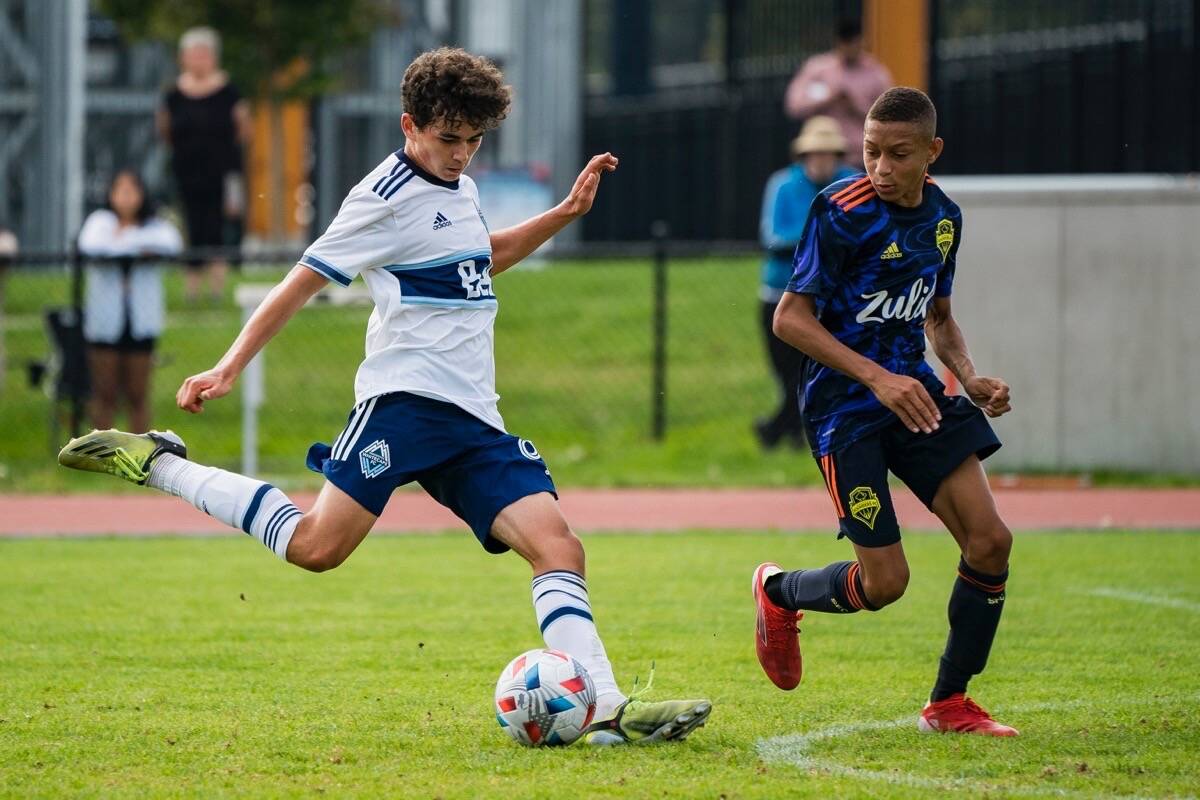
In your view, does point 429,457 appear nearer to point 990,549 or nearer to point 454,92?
point 454,92

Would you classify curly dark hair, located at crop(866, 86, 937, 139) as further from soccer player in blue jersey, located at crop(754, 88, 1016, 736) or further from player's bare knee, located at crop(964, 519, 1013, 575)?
player's bare knee, located at crop(964, 519, 1013, 575)

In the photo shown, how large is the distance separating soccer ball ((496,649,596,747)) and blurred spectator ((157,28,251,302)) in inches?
469

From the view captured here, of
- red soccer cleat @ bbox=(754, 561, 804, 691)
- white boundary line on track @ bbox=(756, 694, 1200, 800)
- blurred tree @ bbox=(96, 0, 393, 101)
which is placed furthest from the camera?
blurred tree @ bbox=(96, 0, 393, 101)

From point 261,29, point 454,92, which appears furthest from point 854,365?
point 261,29

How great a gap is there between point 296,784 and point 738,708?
5.66ft

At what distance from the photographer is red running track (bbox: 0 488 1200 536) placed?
11.3 metres

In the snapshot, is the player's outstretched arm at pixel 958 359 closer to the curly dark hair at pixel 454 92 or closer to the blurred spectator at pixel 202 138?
the curly dark hair at pixel 454 92

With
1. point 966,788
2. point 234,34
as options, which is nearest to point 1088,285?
point 966,788

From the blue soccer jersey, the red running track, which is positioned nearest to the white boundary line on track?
the blue soccer jersey

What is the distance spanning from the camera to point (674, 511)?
39.6ft

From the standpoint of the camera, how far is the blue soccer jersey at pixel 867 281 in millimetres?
5762

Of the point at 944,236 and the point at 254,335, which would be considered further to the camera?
the point at 944,236

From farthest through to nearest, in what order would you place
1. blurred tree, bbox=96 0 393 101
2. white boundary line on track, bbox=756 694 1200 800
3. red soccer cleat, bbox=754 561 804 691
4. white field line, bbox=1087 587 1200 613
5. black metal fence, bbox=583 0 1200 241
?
1. blurred tree, bbox=96 0 393 101
2. black metal fence, bbox=583 0 1200 241
3. white field line, bbox=1087 587 1200 613
4. red soccer cleat, bbox=754 561 804 691
5. white boundary line on track, bbox=756 694 1200 800

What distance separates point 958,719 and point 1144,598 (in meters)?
3.08
